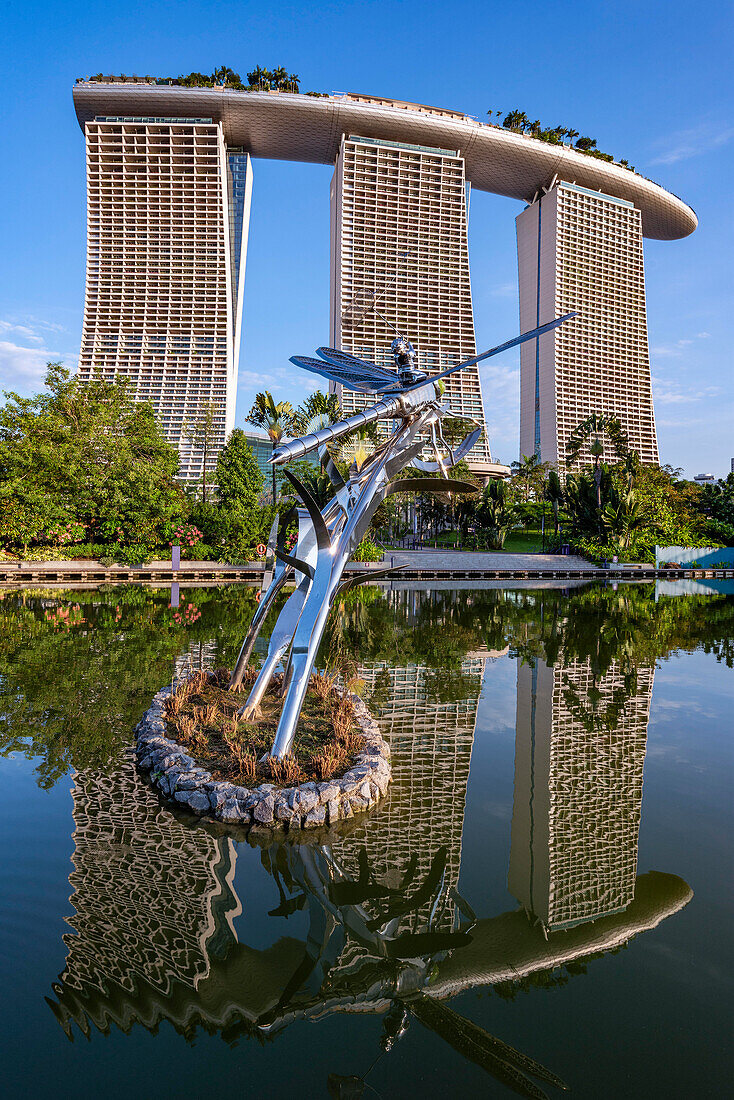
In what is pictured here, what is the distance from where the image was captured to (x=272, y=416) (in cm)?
3391

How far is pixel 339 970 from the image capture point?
3652mm

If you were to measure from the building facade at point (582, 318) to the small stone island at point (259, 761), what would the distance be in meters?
63.2

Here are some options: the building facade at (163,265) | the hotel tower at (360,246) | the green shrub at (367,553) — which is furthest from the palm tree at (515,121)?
the green shrub at (367,553)

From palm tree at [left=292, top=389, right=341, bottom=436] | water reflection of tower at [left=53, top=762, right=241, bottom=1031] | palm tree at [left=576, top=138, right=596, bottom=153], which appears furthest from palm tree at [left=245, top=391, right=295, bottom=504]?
palm tree at [left=576, top=138, right=596, bottom=153]

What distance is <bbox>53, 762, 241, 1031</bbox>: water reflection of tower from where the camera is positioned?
343 centimetres

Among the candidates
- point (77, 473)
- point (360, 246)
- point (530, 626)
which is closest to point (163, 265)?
point (360, 246)

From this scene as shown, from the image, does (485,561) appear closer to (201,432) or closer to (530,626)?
(530,626)

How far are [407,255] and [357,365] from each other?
61432 millimetres

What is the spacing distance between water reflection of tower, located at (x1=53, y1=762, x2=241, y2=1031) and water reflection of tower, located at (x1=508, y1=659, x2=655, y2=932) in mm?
2357

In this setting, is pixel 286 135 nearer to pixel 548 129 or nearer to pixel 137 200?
pixel 137 200

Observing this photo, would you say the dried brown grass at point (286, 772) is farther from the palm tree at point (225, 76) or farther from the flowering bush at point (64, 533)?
the palm tree at point (225, 76)

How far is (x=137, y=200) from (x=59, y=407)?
134 ft

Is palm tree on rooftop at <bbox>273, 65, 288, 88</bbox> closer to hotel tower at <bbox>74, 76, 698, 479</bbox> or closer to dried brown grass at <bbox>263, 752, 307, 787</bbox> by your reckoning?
hotel tower at <bbox>74, 76, 698, 479</bbox>

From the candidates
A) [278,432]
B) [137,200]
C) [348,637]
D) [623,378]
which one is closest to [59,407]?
[278,432]
